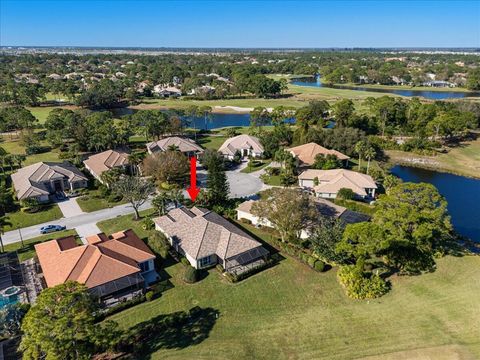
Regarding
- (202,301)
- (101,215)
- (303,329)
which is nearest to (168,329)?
(202,301)

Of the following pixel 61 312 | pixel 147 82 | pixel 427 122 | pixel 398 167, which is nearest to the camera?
pixel 61 312

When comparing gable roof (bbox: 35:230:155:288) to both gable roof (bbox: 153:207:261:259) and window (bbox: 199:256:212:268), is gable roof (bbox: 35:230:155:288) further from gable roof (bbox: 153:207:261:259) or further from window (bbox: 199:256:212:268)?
window (bbox: 199:256:212:268)

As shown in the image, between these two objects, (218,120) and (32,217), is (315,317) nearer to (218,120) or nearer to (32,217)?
(32,217)

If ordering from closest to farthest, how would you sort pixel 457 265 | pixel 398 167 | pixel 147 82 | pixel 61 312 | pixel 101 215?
pixel 61 312 < pixel 457 265 < pixel 101 215 < pixel 398 167 < pixel 147 82

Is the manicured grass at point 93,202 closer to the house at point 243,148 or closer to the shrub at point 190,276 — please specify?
the shrub at point 190,276

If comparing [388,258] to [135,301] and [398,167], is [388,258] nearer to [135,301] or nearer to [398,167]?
[135,301]

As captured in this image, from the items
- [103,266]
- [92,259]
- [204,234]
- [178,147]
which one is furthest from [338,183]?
[92,259]
